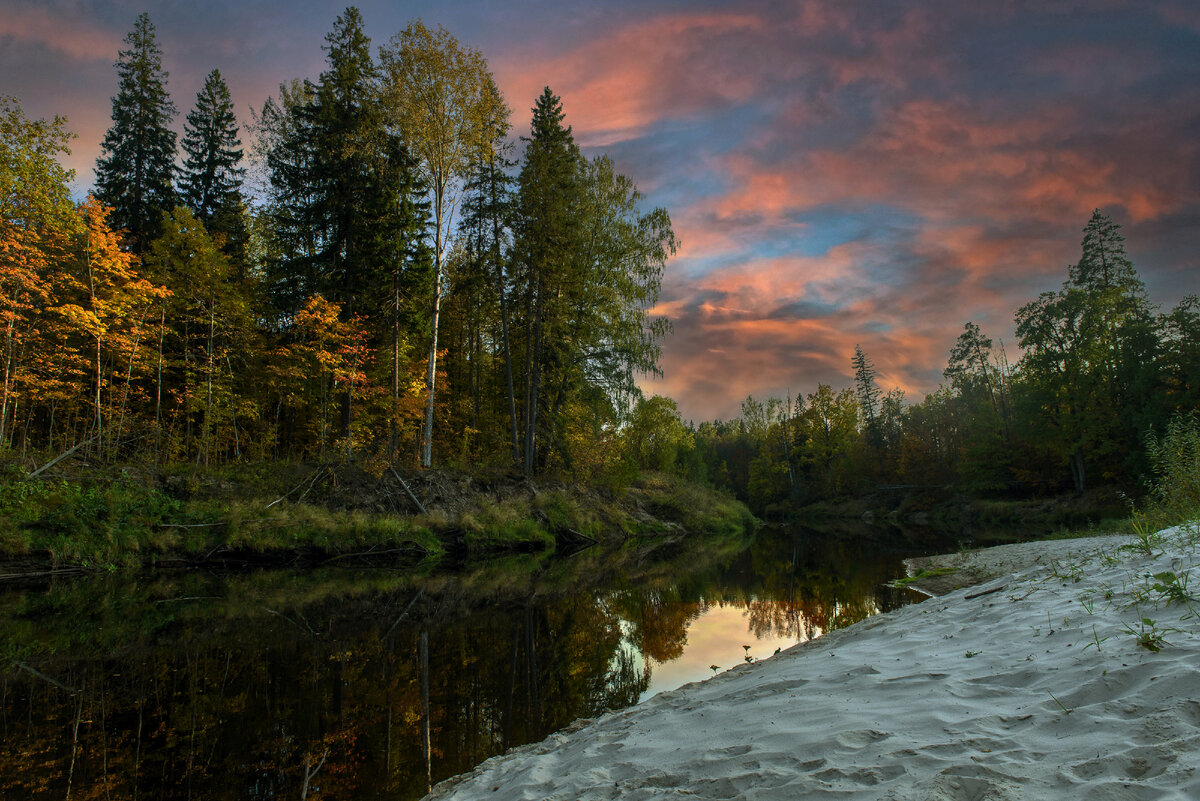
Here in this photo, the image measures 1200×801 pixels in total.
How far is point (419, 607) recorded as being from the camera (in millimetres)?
10195

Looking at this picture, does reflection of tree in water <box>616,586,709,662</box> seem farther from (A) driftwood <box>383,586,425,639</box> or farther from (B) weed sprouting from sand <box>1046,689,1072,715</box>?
(B) weed sprouting from sand <box>1046,689,1072,715</box>

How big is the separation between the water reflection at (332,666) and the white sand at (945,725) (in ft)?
4.00

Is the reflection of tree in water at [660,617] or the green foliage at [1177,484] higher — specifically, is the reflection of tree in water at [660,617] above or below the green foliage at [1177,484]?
below

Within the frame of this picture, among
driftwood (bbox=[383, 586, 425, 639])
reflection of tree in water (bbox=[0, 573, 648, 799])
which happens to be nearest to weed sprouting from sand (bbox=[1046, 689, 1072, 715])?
reflection of tree in water (bbox=[0, 573, 648, 799])

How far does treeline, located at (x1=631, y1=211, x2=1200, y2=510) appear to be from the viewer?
28.4m

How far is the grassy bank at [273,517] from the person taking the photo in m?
12.7

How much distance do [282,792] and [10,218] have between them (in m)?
17.4

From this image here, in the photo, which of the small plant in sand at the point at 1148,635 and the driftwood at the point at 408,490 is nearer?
the small plant in sand at the point at 1148,635

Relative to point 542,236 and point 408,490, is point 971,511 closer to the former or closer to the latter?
point 542,236

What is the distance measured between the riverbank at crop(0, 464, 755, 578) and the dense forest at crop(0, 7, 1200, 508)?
1428 mm

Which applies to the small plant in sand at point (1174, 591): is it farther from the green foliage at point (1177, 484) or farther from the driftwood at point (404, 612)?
the driftwood at point (404, 612)

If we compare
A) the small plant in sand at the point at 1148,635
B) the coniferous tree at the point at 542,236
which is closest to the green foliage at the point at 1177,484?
the small plant in sand at the point at 1148,635

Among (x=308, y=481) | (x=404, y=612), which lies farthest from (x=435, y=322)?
(x=404, y=612)

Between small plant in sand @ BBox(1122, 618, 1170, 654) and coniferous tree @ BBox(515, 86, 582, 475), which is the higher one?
coniferous tree @ BBox(515, 86, 582, 475)
